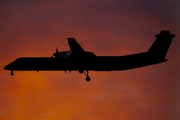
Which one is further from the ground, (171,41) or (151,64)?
(171,41)

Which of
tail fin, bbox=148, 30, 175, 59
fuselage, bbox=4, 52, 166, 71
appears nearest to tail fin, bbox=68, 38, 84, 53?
fuselage, bbox=4, 52, 166, 71

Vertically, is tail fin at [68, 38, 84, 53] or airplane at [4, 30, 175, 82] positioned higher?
tail fin at [68, 38, 84, 53]

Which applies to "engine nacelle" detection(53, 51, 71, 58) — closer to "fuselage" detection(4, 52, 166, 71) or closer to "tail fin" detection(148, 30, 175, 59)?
"fuselage" detection(4, 52, 166, 71)

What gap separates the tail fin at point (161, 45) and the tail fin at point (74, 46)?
11654 mm

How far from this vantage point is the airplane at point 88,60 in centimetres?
3153

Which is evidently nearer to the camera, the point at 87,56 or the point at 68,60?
the point at 87,56

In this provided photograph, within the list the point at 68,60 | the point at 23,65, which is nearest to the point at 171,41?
the point at 68,60

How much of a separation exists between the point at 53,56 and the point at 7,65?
891 cm

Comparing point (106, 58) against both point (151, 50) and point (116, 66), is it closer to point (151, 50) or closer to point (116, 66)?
point (116, 66)

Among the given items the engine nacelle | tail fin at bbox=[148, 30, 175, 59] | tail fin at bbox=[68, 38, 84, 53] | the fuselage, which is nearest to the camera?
tail fin at bbox=[68, 38, 84, 53]

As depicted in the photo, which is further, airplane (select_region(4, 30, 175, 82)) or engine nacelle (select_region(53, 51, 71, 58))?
engine nacelle (select_region(53, 51, 71, 58))

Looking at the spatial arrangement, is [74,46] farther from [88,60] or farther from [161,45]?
[161,45]

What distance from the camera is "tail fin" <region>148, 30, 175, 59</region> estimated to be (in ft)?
103

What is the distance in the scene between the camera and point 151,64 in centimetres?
3284
